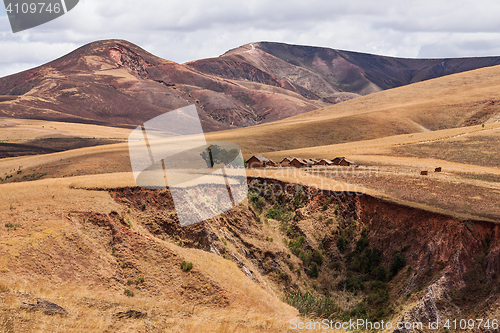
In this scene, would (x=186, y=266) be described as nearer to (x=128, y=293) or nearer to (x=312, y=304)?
(x=128, y=293)

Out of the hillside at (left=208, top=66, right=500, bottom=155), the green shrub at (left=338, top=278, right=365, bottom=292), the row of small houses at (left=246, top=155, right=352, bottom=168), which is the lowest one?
the green shrub at (left=338, top=278, right=365, bottom=292)

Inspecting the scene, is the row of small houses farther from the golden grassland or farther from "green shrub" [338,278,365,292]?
the golden grassland

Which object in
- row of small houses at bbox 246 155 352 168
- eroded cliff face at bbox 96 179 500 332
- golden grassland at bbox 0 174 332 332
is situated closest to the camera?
golden grassland at bbox 0 174 332 332

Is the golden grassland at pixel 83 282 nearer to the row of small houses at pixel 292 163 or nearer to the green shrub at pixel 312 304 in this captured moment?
the green shrub at pixel 312 304

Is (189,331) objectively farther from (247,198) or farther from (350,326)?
(247,198)

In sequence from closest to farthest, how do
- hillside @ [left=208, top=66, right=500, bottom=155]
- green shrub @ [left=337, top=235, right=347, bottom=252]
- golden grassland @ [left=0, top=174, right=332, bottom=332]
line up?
1. golden grassland @ [left=0, top=174, right=332, bottom=332]
2. green shrub @ [left=337, top=235, right=347, bottom=252]
3. hillside @ [left=208, top=66, right=500, bottom=155]

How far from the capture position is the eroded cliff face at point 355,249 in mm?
21094

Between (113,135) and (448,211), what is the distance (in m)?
92.0

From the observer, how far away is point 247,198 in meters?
31.2

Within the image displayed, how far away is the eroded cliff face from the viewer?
21.1 metres

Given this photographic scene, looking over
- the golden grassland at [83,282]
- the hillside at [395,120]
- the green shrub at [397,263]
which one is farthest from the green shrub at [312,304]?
the hillside at [395,120]

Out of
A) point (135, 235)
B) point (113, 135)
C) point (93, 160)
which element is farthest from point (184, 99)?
point (135, 235)

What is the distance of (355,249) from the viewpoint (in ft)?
91.5

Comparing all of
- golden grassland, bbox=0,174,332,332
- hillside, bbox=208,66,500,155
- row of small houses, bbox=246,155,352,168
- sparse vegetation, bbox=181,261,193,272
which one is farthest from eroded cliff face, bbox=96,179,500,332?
hillside, bbox=208,66,500,155
